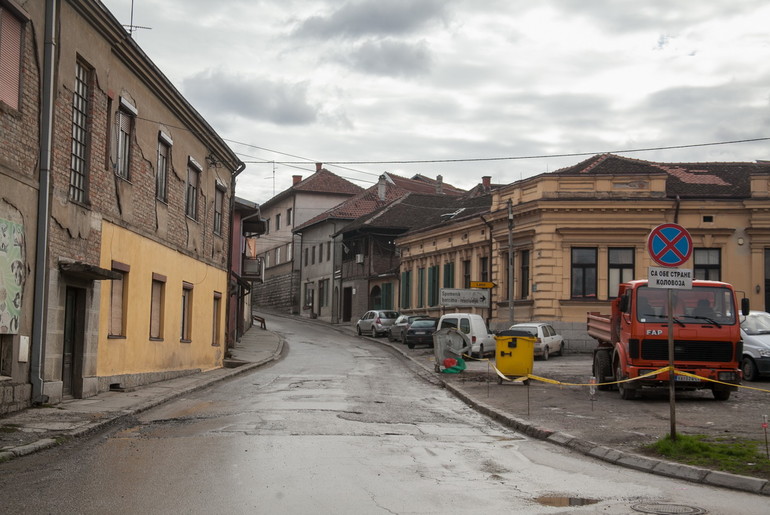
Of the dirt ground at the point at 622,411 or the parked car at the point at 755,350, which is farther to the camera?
the parked car at the point at 755,350

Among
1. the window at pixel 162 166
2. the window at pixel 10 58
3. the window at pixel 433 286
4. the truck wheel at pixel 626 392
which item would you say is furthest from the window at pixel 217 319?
the window at pixel 433 286

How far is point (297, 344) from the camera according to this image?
42656 mm

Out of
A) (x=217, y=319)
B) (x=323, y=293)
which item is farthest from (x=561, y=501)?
(x=323, y=293)

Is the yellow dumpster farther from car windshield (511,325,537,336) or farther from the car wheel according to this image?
car windshield (511,325,537,336)

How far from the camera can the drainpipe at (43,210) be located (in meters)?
14.9

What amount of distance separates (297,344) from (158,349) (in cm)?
2028

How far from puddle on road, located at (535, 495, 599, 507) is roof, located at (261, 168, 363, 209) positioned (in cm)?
6916

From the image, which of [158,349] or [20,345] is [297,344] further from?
[20,345]

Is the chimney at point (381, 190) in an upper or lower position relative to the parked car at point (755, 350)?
upper

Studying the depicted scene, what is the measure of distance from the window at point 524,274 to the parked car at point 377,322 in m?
9.97

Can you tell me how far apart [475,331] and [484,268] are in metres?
9.97

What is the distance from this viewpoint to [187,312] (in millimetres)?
26375

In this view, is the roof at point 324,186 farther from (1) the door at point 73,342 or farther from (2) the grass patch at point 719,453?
(2) the grass patch at point 719,453

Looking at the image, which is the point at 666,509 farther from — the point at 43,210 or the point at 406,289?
the point at 406,289
